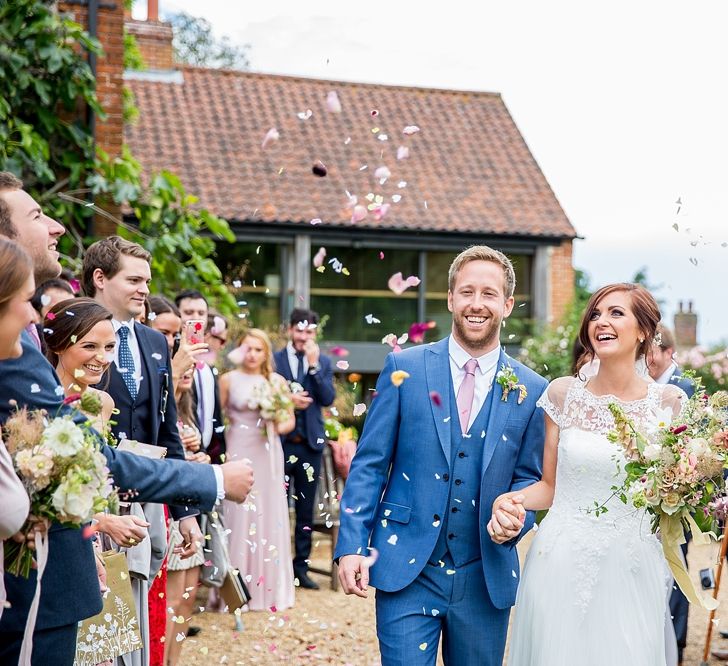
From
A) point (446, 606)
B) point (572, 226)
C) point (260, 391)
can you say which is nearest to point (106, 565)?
point (446, 606)

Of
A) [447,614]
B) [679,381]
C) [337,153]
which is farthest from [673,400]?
[337,153]

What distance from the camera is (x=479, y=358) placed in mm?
4238

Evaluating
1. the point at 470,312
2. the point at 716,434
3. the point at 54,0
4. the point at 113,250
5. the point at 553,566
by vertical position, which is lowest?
the point at 553,566

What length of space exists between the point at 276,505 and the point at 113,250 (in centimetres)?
425

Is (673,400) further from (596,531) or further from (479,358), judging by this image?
(479,358)

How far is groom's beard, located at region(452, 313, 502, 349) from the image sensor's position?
418 cm

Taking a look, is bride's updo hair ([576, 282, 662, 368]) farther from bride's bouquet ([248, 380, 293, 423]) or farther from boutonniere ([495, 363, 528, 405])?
bride's bouquet ([248, 380, 293, 423])

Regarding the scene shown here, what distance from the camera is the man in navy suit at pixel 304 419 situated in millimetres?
9188

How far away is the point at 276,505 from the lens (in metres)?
8.74

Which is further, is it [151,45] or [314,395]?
[151,45]

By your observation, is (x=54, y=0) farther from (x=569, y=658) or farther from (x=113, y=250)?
(x=569, y=658)

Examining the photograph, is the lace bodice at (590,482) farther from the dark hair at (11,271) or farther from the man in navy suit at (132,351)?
the dark hair at (11,271)

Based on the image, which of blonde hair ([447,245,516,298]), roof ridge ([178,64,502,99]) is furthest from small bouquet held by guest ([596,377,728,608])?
roof ridge ([178,64,502,99])

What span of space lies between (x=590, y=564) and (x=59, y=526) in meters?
2.17
